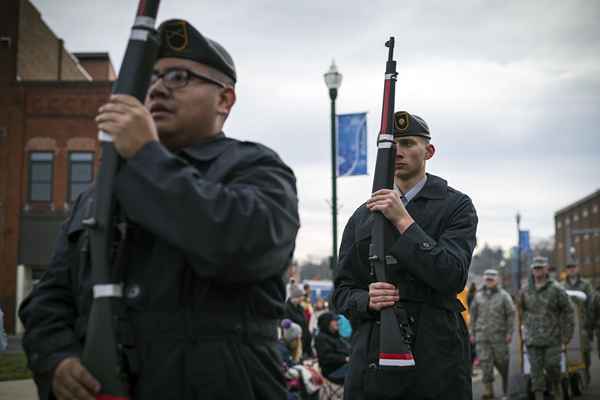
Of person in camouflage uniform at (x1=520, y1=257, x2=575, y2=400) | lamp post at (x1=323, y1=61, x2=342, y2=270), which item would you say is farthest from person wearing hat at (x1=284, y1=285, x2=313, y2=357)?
person in camouflage uniform at (x1=520, y1=257, x2=575, y2=400)

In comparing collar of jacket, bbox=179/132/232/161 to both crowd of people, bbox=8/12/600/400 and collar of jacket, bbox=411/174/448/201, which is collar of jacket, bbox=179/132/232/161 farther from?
collar of jacket, bbox=411/174/448/201

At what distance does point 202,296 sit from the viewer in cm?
218

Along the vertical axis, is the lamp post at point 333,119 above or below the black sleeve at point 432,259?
above

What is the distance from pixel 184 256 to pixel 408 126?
276 centimetres

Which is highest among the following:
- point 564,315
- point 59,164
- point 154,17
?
point 59,164

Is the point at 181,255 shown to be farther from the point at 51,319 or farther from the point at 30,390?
the point at 30,390

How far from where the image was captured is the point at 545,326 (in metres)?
11.5

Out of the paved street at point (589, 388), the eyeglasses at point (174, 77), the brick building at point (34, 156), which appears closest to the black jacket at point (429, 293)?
the eyeglasses at point (174, 77)

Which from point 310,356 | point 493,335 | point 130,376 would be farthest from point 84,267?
point 310,356

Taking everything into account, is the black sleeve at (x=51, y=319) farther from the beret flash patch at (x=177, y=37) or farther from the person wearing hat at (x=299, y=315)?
the person wearing hat at (x=299, y=315)

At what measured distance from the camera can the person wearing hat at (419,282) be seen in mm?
3967

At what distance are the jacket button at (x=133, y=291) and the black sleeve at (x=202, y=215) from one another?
22 centimetres

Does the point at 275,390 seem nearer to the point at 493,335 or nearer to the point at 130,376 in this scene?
the point at 130,376

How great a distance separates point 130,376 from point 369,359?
7.17 feet
